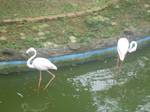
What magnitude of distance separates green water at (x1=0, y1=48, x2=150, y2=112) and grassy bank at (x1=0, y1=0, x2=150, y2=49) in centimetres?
92

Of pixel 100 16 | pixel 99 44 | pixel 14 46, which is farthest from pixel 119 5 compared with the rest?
pixel 14 46

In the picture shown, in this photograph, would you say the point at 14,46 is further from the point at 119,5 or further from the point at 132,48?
the point at 119,5

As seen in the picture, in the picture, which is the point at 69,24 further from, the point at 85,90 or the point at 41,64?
the point at 85,90

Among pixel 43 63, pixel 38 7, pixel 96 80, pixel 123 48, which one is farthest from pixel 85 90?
pixel 38 7

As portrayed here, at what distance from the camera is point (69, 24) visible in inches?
429

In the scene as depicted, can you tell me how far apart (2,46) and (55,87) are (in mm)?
1567

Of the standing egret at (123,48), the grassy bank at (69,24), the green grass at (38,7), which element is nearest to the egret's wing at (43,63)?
the grassy bank at (69,24)

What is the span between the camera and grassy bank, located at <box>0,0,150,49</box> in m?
10.1

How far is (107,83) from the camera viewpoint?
8828 millimetres

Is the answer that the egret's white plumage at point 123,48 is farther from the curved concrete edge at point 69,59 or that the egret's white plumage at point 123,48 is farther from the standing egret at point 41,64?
the standing egret at point 41,64

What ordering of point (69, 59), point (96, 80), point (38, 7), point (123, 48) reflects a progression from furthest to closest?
1. point (38, 7)
2. point (69, 59)
3. point (123, 48)
4. point (96, 80)

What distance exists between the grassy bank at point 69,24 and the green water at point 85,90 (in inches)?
36.1

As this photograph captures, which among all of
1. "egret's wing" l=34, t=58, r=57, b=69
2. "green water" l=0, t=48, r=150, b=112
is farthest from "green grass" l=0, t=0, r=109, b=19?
"egret's wing" l=34, t=58, r=57, b=69

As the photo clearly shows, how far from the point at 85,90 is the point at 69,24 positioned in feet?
8.87
